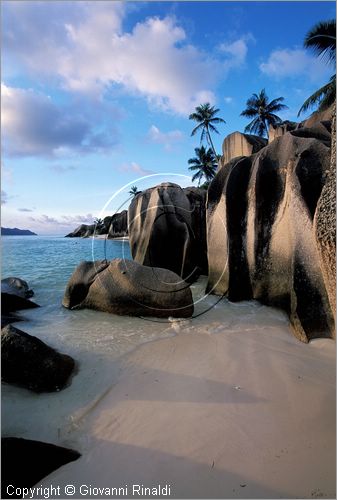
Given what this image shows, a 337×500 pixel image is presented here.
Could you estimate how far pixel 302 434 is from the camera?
264 centimetres

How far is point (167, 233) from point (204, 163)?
21433mm

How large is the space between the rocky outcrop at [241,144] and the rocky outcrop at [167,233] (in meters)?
5.27

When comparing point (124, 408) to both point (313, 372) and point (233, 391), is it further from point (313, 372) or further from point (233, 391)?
point (313, 372)

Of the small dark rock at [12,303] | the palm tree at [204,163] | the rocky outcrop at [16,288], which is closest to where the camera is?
the small dark rock at [12,303]

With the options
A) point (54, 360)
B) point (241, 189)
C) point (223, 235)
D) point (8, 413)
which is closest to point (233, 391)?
point (54, 360)

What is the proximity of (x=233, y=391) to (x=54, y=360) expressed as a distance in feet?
7.28

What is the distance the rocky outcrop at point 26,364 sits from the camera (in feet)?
11.3

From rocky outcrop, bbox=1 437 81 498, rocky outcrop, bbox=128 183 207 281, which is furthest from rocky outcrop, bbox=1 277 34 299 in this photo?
rocky outcrop, bbox=1 437 81 498

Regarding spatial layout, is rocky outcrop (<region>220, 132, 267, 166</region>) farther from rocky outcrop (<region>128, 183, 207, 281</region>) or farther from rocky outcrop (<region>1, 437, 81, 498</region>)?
rocky outcrop (<region>1, 437, 81, 498</region>)

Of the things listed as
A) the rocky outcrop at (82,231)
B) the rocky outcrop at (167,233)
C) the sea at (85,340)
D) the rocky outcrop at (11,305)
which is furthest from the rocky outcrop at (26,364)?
the rocky outcrop at (82,231)

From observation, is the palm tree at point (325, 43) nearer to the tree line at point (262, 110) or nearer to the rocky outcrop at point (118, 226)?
the tree line at point (262, 110)

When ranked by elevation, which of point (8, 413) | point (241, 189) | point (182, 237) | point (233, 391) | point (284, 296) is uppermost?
point (241, 189)

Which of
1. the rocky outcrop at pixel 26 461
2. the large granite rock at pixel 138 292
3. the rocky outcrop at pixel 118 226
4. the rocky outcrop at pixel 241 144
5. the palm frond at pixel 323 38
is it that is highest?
the palm frond at pixel 323 38

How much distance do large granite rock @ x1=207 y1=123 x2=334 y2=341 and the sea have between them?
0.48 metres
